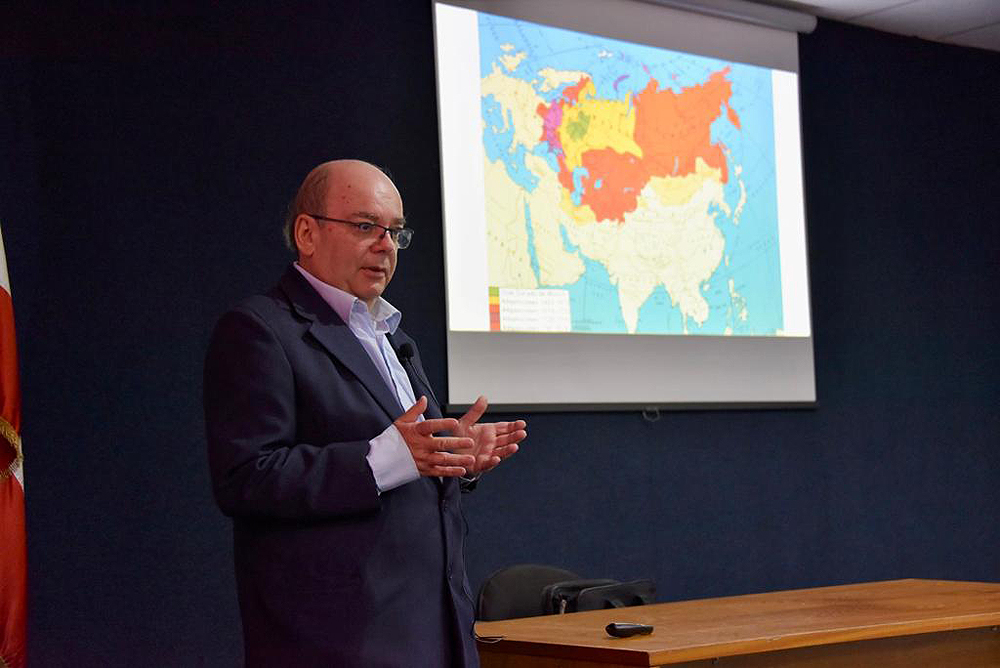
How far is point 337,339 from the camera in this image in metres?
2.01

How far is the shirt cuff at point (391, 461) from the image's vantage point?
183 cm

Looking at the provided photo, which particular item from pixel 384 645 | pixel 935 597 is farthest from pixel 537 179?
pixel 384 645

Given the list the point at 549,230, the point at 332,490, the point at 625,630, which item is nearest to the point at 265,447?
the point at 332,490

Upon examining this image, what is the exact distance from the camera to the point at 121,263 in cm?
358

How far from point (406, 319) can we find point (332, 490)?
Answer: 235 cm

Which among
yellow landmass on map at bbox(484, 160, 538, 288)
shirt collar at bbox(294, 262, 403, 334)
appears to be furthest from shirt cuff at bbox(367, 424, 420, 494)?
yellow landmass on map at bbox(484, 160, 538, 288)

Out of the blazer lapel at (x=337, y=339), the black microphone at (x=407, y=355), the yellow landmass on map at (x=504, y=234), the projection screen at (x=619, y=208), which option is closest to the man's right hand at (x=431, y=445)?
the blazer lapel at (x=337, y=339)

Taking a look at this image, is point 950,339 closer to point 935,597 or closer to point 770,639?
point 935,597

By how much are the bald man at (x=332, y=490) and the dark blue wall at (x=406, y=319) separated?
1.67 metres

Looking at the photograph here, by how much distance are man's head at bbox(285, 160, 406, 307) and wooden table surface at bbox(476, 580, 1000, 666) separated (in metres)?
0.74

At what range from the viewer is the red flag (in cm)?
280

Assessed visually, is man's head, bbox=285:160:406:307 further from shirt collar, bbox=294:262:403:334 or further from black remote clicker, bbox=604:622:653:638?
black remote clicker, bbox=604:622:653:638

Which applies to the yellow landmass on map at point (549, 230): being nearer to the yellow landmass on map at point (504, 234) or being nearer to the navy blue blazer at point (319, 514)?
the yellow landmass on map at point (504, 234)

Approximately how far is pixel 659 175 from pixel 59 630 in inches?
103
